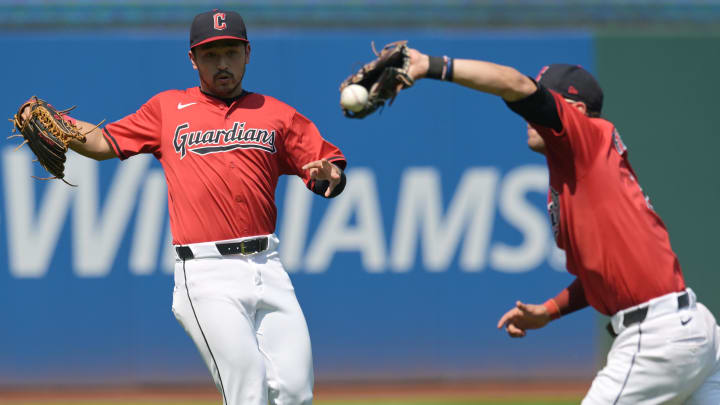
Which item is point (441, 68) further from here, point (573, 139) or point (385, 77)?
point (573, 139)

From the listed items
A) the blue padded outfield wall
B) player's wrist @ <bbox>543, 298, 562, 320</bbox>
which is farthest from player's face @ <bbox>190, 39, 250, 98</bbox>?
the blue padded outfield wall

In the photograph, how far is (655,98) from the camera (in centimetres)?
779

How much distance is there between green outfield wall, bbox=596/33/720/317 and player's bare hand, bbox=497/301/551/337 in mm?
4294

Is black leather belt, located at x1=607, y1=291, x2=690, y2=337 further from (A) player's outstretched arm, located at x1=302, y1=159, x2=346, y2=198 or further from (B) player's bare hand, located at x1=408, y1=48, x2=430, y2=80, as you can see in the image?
(A) player's outstretched arm, located at x1=302, y1=159, x2=346, y2=198

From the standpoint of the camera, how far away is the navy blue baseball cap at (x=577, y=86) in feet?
11.9

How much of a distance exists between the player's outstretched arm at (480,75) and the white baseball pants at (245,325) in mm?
1327

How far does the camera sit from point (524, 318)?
3779 mm

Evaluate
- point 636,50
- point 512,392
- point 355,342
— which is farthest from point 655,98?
point 355,342

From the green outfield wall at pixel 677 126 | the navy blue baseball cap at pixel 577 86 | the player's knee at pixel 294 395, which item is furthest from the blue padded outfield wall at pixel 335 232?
the navy blue baseball cap at pixel 577 86

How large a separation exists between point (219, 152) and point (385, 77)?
1.23 m

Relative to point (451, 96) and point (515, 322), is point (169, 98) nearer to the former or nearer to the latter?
point (515, 322)

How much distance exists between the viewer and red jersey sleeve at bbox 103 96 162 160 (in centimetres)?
405

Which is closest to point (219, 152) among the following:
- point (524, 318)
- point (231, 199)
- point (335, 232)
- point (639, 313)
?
point (231, 199)

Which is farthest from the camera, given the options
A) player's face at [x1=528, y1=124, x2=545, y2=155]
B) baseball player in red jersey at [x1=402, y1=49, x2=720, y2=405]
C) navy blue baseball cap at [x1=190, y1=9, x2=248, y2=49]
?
navy blue baseball cap at [x1=190, y1=9, x2=248, y2=49]
